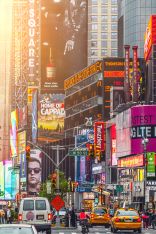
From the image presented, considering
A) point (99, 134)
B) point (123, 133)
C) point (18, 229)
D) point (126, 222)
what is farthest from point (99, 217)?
point (99, 134)

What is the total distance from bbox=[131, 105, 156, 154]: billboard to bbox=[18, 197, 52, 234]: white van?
252 feet

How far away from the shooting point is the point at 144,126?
127250 mm

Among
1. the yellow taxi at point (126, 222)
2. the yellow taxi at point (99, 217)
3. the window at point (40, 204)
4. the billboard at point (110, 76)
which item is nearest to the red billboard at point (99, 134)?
the billboard at point (110, 76)

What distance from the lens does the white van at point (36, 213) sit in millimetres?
49438

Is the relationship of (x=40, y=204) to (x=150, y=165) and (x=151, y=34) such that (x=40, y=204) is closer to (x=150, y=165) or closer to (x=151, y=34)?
(x=150, y=165)

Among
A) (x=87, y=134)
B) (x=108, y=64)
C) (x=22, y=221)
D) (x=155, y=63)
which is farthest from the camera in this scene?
(x=108, y=64)

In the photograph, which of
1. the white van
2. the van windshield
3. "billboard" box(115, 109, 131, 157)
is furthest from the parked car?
"billboard" box(115, 109, 131, 157)

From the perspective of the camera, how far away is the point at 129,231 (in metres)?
60.0

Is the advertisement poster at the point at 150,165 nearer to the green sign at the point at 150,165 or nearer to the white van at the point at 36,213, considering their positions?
the green sign at the point at 150,165

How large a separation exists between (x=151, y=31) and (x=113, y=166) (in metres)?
22.9

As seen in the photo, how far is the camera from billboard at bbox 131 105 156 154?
12706 cm

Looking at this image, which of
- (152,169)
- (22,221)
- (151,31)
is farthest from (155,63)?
(22,221)

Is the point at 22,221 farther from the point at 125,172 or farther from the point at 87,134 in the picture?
the point at 87,134

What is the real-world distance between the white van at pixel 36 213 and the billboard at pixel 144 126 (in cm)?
7695
